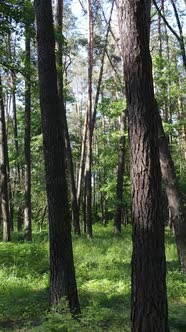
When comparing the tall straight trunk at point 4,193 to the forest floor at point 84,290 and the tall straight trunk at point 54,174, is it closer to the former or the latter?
the forest floor at point 84,290

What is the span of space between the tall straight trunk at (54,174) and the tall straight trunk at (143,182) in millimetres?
2691

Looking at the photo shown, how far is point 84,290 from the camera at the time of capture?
9.30 m

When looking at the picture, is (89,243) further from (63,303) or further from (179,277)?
(63,303)

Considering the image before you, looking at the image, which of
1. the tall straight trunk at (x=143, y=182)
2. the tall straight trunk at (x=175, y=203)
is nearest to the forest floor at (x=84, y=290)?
the tall straight trunk at (x=175, y=203)

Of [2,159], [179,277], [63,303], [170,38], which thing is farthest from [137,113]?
[170,38]

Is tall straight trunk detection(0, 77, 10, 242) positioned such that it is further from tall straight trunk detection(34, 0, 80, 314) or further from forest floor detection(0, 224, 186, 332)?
tall straight trunk detection(34, 0, 80, 314)

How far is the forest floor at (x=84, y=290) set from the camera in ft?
20.0

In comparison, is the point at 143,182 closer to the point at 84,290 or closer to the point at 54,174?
the point at 54,174

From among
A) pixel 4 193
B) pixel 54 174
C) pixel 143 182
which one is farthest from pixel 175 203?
pixel 4 193

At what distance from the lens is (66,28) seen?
29547 mm

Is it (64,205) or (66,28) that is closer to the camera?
(64,205)

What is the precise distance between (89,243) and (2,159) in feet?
16.4

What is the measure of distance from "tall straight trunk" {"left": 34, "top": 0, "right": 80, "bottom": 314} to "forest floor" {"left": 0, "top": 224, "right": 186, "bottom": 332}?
42 centimetres

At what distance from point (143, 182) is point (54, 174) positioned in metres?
2.83
